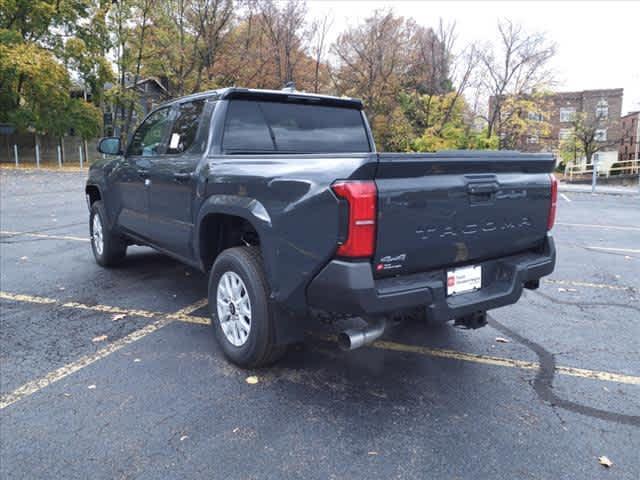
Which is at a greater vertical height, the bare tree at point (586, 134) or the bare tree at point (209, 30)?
the bare tree at point (209, 30)

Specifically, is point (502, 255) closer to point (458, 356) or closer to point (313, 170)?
point (458, 356)

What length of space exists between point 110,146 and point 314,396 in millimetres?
3857

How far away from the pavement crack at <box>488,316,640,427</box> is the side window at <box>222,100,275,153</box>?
8.46 feet

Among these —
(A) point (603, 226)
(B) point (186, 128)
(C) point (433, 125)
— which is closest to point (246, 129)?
(B) point (186, 128)

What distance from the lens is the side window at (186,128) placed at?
4.29 m

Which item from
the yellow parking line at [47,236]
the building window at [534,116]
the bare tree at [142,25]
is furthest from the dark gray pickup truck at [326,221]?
the building window at [534,116]

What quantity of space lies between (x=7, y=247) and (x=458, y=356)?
6.79 metres

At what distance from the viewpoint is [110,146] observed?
18.5 feet

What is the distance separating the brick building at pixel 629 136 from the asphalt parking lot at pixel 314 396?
6023 cm

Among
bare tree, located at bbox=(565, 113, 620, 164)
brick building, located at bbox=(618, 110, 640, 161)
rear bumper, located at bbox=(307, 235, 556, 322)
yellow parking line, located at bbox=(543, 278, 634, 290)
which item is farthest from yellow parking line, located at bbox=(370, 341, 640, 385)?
brick building, located at bbox=(618, 110, 640, 161)

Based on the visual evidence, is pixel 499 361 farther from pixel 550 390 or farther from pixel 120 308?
pixel 120 308

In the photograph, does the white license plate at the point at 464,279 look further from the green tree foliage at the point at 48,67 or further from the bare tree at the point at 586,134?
the bare tree at the point at 586,134

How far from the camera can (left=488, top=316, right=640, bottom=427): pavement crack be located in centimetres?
301

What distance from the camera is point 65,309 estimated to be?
485 centimetres
